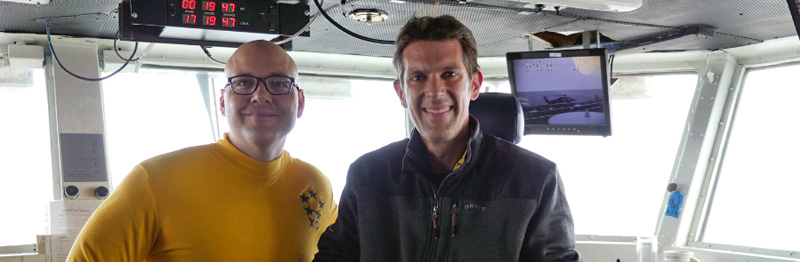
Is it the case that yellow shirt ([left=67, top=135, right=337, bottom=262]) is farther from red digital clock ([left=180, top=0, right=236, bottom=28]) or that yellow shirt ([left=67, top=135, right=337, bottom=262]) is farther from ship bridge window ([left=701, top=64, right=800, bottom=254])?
ship bridge window ([left=701, top=64, right=800, bottom=254])

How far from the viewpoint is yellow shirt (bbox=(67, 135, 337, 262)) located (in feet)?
6.58

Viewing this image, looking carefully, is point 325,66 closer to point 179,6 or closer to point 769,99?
point 179,6

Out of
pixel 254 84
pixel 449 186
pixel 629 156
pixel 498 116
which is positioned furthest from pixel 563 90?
pixel 449 186

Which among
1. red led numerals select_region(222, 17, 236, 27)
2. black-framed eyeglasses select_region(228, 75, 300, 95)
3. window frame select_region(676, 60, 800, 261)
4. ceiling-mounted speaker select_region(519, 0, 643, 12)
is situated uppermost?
ceiling-mounted speaker select_region(519, 0, 643, 12)

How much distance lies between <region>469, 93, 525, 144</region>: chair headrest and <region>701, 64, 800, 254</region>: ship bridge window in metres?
2.68

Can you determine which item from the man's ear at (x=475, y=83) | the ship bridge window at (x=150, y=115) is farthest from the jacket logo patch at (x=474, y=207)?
the ship bridge window at (x=150, y=115)

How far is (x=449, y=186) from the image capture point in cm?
188

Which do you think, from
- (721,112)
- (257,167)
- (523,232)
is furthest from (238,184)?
(721,112)

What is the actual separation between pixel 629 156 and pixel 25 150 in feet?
12.3

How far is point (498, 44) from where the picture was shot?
4.66 metres

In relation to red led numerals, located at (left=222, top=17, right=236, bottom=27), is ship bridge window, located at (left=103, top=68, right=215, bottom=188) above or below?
below

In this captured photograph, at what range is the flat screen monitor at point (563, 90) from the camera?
4129mm

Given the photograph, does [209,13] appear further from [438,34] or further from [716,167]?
[716,167]

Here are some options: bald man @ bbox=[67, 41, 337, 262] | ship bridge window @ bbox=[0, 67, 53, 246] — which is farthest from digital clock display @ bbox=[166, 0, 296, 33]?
ship bridge window @ bbox=[0, 67, 53, 246]
